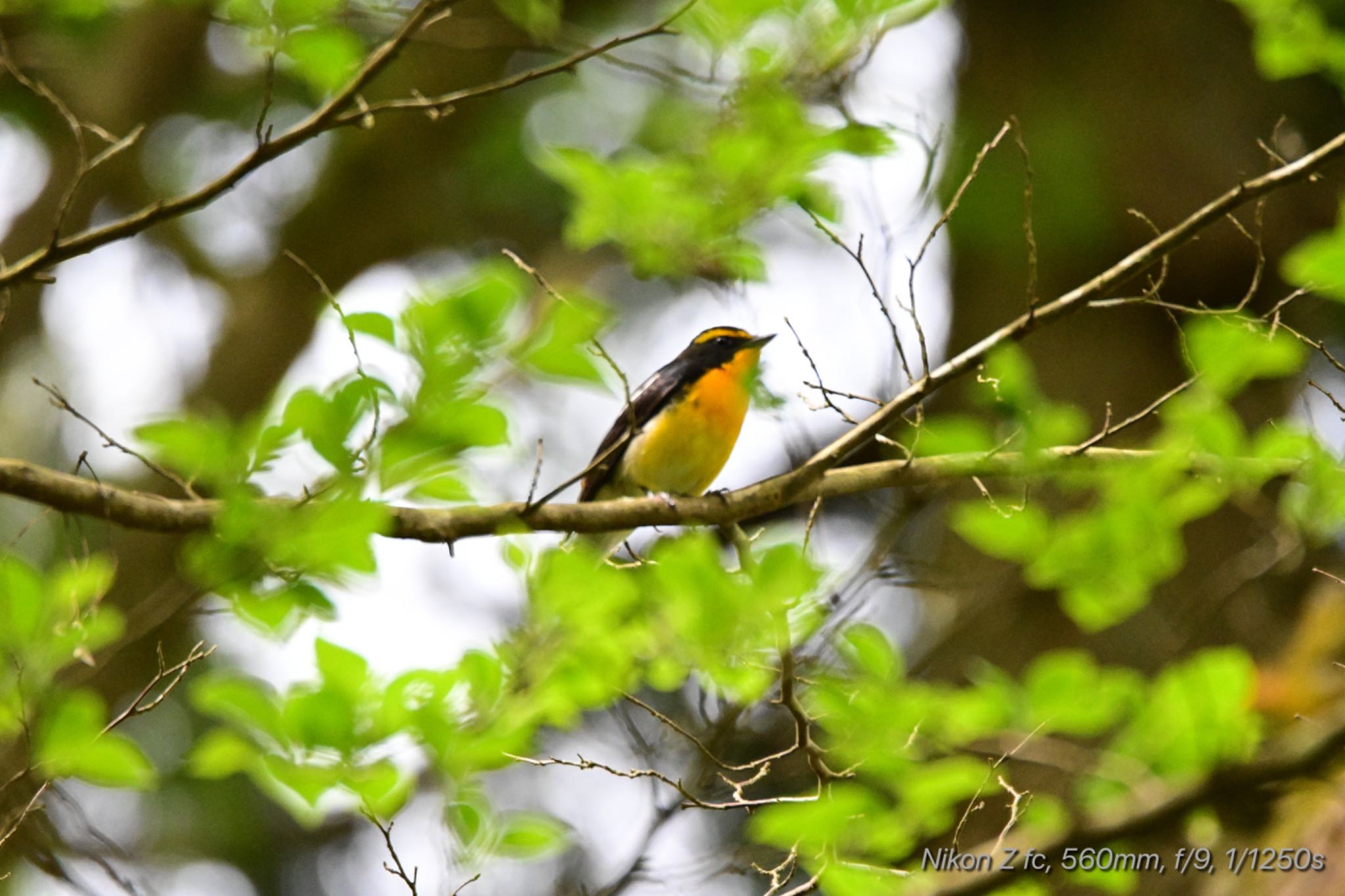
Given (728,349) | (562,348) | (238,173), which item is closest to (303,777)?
A: (562,348)

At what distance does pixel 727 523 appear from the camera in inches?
138

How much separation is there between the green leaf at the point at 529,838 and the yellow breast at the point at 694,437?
3003 millimetres

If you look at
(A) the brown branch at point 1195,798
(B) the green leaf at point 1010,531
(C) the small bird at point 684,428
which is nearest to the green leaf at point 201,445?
(A) the brown branch at point 1195,798

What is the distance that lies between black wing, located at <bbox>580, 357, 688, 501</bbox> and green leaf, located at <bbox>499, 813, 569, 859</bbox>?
9.56 ft

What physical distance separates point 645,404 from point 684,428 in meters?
0.31

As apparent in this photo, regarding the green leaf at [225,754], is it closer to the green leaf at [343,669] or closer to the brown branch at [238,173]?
the green leaf at [343,669]

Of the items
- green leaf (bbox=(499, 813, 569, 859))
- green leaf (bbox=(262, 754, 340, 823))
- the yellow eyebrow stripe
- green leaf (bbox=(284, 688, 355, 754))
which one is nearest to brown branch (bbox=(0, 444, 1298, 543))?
green leaf (bbox=(284, 688, 355, 754))

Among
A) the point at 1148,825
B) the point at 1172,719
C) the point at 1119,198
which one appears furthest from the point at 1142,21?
the point at 1148,825

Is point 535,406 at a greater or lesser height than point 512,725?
lesser

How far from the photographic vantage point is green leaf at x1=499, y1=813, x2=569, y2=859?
2.22m

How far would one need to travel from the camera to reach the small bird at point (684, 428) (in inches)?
206

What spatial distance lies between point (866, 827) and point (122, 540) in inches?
193

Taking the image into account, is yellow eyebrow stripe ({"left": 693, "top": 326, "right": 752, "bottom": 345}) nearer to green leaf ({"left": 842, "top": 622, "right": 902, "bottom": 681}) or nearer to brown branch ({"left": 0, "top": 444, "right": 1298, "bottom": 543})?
brown branch ({"left": 0, "top": 444, "right": 1298, "bottom": 543})

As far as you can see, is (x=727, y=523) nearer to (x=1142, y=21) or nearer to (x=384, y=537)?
(x=384, y=537)
